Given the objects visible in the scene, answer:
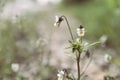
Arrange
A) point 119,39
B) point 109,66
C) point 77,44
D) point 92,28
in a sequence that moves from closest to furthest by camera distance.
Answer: point 77,44 → point 109,66 → point 119,39 → point 92,28

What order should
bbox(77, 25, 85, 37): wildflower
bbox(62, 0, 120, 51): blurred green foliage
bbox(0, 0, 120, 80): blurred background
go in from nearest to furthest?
bbox(77, 25, 85, 37): wildflower
bbox(0, 0, 120, 80): blurred background
bbox(62, 0, 120, 51): blurred green foliage

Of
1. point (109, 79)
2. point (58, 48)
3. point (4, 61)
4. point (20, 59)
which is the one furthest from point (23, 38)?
point (109, 79)

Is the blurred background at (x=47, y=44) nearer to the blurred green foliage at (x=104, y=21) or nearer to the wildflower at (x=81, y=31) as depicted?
the blurred green foliage at (x=104, y=21)

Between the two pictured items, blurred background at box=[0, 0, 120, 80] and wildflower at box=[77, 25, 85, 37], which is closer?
wildflower at box=[77, 25, 85, 37]

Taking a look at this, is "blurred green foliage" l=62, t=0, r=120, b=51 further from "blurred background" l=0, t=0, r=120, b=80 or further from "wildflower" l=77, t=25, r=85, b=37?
"wildflower" l=77, t=25, r=85, b=37

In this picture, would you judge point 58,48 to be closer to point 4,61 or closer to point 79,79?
point 4,61

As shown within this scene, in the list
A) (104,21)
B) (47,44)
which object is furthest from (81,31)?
(104,21)

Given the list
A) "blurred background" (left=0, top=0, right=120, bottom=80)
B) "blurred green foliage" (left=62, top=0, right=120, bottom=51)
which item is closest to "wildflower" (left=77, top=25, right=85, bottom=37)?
"blurred background" (left=0, top=0, right=120, bottom=80)
